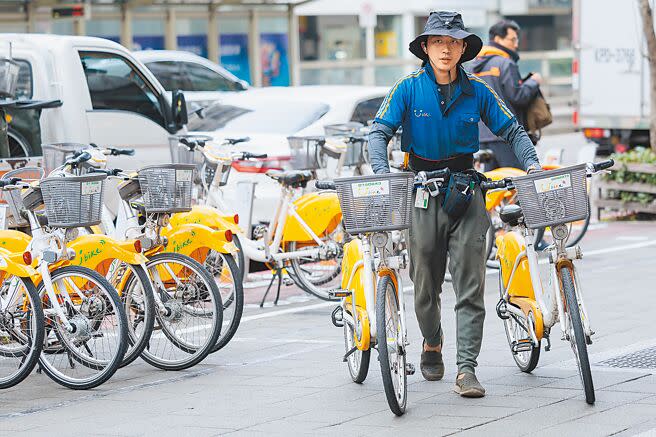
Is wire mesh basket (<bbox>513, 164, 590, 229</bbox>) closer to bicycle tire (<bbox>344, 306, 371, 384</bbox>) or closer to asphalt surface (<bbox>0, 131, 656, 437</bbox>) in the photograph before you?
asphalt surface (<bbox>0, 131, 656, 437</bbox>)

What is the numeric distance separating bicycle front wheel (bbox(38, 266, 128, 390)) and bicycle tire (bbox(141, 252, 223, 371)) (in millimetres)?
508

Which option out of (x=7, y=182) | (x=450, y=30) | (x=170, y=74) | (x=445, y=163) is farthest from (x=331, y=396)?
(x=170, y=74)

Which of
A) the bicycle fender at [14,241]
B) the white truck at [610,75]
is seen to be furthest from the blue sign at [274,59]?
the bicycle fender at [14,241]

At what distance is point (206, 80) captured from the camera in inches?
789

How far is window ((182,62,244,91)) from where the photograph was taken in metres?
19.9

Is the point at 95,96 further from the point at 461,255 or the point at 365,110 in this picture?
the point at 461,255

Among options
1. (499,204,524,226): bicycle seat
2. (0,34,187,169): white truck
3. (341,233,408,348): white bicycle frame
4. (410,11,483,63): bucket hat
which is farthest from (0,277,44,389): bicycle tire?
(0,34,187,169): white truck

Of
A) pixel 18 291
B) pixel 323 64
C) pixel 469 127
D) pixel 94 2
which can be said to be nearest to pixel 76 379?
pixel 18 291

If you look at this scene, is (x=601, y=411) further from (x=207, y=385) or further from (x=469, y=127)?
(x=207, y=385)

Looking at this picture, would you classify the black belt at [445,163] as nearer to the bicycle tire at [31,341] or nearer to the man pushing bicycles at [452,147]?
the man pushing bicycles at [452,147]

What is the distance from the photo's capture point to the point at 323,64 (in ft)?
113

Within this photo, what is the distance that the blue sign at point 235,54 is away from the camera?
1080 inches

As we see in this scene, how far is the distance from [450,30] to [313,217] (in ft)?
13.0

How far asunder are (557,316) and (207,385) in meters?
1.97
